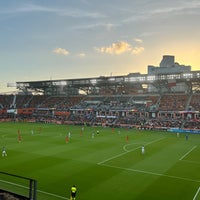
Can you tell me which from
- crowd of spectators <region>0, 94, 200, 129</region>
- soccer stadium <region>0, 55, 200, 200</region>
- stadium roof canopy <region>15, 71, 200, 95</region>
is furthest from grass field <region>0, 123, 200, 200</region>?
stadium roof canopy <region>15, 71, 200, 95</region>

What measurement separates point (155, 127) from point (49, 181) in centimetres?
5047

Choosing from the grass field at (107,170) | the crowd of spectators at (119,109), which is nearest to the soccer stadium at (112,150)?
the grass field at (107,170)

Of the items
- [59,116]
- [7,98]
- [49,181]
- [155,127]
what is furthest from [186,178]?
[7,98]

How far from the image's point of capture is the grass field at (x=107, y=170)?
2030cm

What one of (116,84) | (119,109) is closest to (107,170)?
(119,109)

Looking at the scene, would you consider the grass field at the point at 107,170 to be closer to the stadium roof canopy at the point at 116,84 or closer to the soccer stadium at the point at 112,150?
the soccer stadium at the point at 112,150

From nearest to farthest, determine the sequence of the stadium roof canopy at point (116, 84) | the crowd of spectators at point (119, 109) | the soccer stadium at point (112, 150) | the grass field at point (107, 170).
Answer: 1. the grass field at point (107, 170)
2. the soccer stadium at point (112, 150)
3. the crowd of spectators at point (119, 109)
4. the stadium roof canopy at point (116, 84)

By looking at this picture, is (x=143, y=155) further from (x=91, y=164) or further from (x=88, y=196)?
(x=88, y=196)

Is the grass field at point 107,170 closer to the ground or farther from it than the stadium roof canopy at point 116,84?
closer to the ground

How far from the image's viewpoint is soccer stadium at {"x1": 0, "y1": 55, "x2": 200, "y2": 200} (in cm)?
2089

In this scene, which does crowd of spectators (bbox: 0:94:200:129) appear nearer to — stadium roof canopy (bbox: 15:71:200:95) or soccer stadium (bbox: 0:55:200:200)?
soccer stadium (bbox: 0:55:200:200)

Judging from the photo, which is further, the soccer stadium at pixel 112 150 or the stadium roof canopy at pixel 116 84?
the stadium roof canopy at pixel 116 84

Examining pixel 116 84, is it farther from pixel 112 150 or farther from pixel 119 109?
pixel 112 150

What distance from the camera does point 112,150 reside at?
122ft
